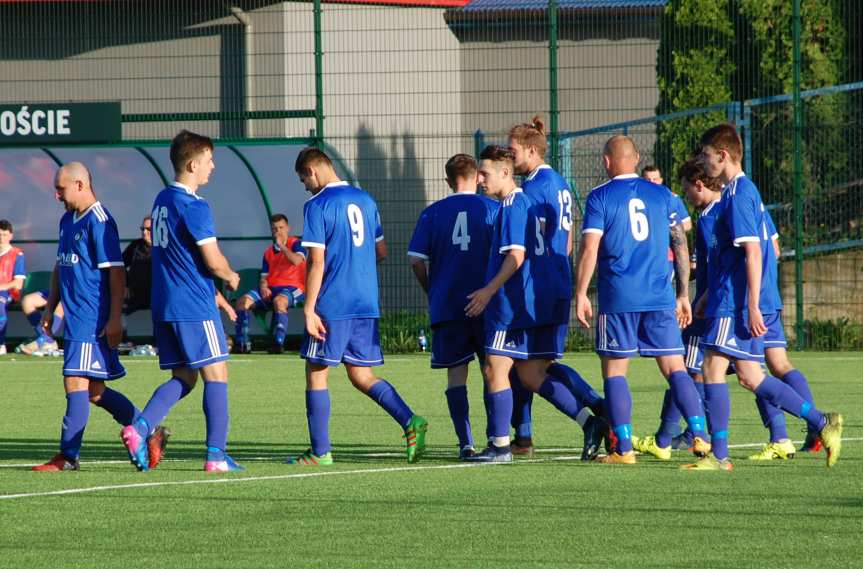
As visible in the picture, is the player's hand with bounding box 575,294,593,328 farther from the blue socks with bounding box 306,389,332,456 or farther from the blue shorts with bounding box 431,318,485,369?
the blue socks with bounding box 306,389,332,456

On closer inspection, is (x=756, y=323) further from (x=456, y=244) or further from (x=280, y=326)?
(x=280, y=326)

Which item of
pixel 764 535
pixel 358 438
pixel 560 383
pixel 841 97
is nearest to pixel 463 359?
pixel 560 383

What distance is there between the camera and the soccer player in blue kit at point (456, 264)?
9648 mm

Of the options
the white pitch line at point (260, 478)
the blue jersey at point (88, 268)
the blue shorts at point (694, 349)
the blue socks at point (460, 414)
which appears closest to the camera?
the white pitch line at point (260, 478)

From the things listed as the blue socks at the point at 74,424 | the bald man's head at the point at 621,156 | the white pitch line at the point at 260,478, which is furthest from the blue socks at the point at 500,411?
the blue socks at the point at 74,424

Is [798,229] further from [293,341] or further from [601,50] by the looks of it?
[293,341]

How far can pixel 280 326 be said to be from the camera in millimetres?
19875

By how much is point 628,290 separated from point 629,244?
264mm

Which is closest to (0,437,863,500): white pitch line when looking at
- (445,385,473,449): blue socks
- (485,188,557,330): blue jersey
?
(445,385,473,449): blue socks

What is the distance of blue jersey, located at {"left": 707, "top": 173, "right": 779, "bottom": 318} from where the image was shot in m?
8.64

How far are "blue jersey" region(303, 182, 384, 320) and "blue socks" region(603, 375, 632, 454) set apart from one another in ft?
4.82

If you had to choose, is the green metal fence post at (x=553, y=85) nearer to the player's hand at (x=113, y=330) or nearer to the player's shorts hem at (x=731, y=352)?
the player's shorts hem at (x=731, y=352)

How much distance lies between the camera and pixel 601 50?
2116cm

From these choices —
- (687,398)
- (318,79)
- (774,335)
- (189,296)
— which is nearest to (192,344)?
(189,296)
